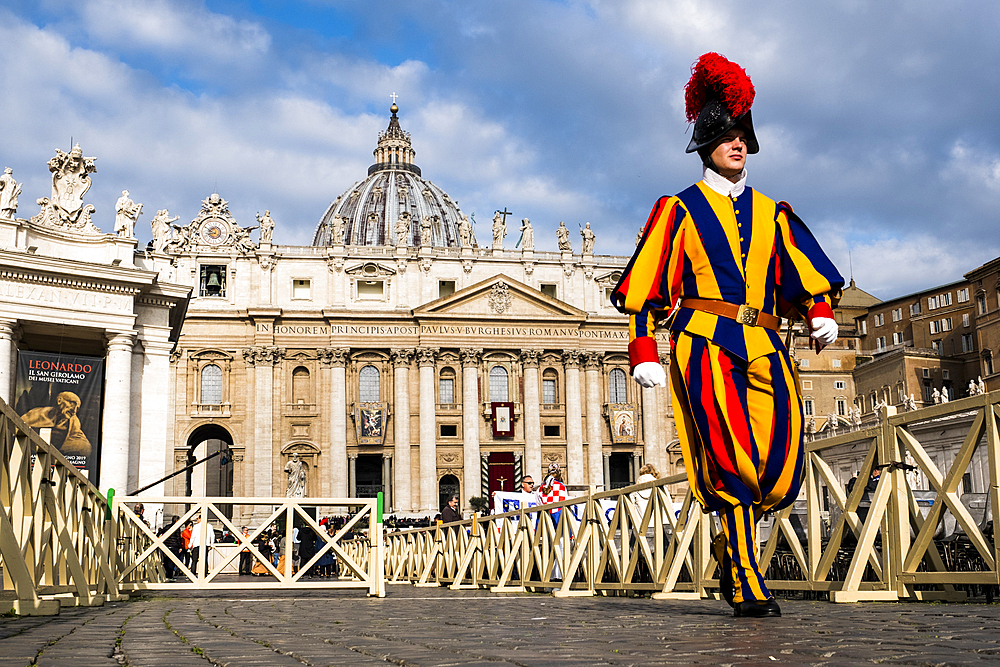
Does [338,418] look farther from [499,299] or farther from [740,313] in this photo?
[740,313]

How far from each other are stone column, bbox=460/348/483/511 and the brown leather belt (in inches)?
1905

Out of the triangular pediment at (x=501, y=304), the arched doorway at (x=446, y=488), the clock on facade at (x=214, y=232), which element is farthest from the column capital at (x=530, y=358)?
the clock on facade at (x=214, y=232)

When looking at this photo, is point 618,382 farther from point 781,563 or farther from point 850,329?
point 781,563

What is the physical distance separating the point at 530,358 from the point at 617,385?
17.6 feet

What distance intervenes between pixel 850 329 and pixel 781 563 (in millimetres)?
69309

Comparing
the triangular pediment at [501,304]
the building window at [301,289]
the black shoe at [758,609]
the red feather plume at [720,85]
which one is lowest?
the black shoe at [758,609]

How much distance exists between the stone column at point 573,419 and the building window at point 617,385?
2026mm

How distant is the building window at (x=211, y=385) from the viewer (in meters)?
53.0

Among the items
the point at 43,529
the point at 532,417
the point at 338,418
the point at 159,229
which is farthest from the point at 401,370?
the point at 43,529

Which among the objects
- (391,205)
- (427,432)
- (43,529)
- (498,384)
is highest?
(391,205)

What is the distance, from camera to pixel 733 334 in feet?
17.1

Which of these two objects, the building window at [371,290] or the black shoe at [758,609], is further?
the building window at [371,290]

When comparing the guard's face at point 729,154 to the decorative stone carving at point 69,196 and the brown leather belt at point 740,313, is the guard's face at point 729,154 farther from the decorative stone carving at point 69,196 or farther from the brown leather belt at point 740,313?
the decorative stone carving at point 69,196

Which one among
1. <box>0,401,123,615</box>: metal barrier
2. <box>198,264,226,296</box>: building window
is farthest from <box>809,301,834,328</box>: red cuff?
<box>198,264,226,296</box>: building window
